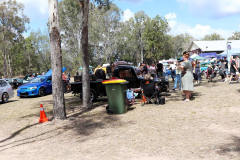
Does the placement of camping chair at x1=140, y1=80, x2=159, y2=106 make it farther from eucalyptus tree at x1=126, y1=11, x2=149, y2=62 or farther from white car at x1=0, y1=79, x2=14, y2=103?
eucalyptus tree at x1=126, y1=11, x2=149, y2=62

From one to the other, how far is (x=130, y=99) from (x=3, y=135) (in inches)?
196

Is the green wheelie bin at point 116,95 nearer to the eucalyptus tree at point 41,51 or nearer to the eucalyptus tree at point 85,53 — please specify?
the eucalyptus tree at point 85,53

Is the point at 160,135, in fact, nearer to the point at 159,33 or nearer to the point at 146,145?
the point at 146,145

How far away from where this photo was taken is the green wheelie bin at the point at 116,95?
7.98 metres

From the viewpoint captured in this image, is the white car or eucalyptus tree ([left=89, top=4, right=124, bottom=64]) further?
eucalyptus tree ([left=89, top=4, right=124, bottom=64])

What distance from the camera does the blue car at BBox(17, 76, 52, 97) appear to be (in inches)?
610

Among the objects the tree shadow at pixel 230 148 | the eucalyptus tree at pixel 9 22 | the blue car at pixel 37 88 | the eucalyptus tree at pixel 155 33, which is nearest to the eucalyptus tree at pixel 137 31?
the eucalyptus tree at pixel 155 33

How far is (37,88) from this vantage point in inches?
618

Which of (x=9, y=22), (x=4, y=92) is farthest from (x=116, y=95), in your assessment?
(x=9, y=22)

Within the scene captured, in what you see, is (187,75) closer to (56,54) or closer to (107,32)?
(56,54)

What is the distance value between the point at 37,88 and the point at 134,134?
1176 centimetres

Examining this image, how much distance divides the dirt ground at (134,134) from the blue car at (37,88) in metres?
6.87

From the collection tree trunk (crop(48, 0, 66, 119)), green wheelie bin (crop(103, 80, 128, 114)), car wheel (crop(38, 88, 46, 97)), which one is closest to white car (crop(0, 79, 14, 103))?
car wheel (crop(38, 88, 46, 97))

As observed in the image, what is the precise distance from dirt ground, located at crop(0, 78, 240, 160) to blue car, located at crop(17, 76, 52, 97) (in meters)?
6.87
